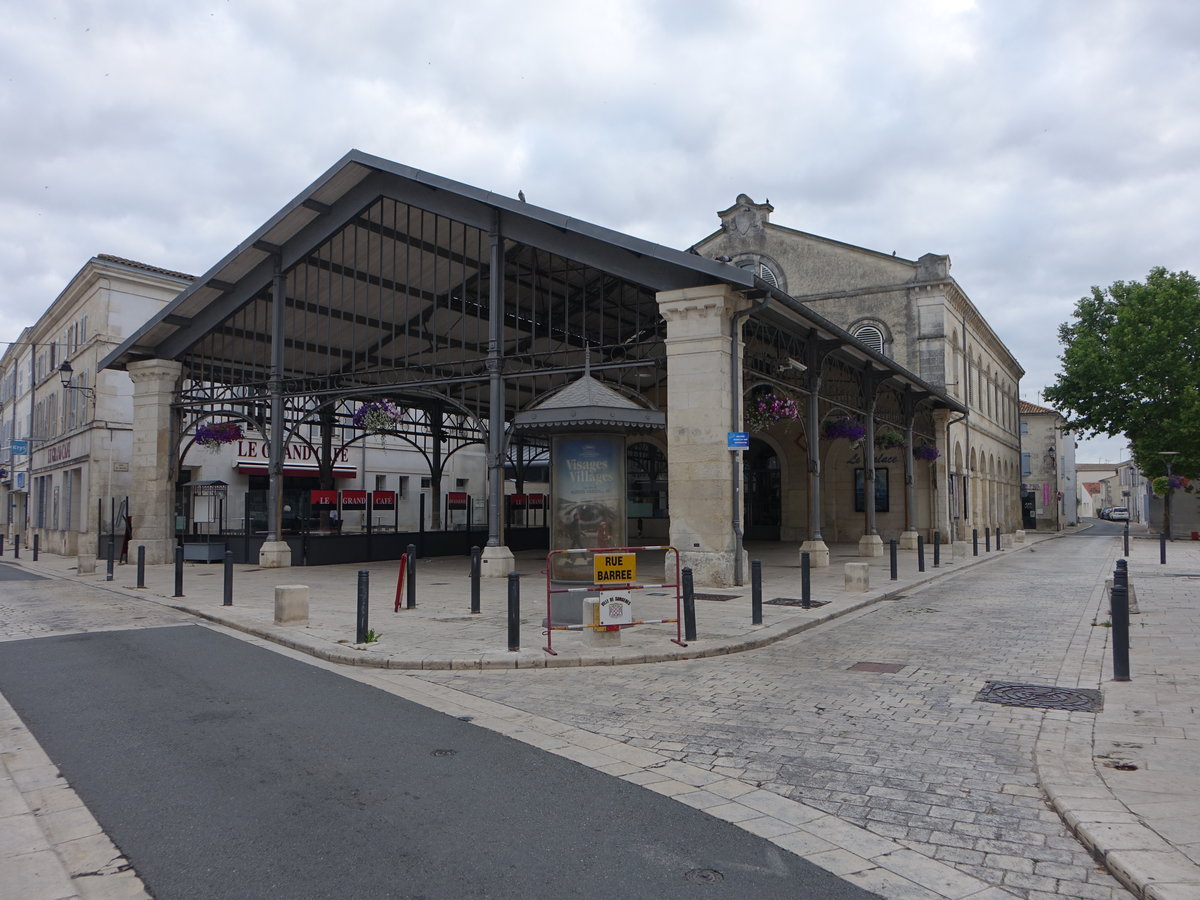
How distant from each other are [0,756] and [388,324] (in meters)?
20.3

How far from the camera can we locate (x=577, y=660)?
29.8 ft

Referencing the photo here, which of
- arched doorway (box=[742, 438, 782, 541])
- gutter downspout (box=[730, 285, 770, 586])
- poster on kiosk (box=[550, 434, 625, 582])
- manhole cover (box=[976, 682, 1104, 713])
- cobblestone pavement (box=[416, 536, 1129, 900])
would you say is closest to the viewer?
cobblestone pavement (box=[416, 536, 1129, 900])

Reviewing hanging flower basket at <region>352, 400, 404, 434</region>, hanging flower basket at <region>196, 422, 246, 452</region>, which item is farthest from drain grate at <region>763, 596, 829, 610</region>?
hanging flower basket at <region>196, 422, 246, 452</region>

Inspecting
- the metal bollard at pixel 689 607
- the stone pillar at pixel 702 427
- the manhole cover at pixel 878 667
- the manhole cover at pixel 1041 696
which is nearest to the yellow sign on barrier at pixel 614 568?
the metal bollard at pixel 689 607

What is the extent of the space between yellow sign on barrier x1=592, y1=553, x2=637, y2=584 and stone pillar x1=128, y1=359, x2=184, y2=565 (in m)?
20.4

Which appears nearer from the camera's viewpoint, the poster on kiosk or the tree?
the poster on kiosk

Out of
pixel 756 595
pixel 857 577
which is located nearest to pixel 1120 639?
pixel 756 595

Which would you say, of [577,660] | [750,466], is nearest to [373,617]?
[577,660]

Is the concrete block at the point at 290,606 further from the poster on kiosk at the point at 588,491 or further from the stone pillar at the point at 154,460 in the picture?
the stone pillar at the point at 154,460

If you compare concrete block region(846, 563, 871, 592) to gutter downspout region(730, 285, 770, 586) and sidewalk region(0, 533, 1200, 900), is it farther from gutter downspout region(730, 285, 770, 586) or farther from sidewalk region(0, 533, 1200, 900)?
gutter downspout region(730, 285, 770, 586)

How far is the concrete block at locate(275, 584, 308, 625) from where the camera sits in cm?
1188

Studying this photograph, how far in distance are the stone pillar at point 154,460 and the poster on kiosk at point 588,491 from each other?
684 inches

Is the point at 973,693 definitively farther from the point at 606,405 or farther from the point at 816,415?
the point at 816,415

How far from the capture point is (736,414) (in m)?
16.2
